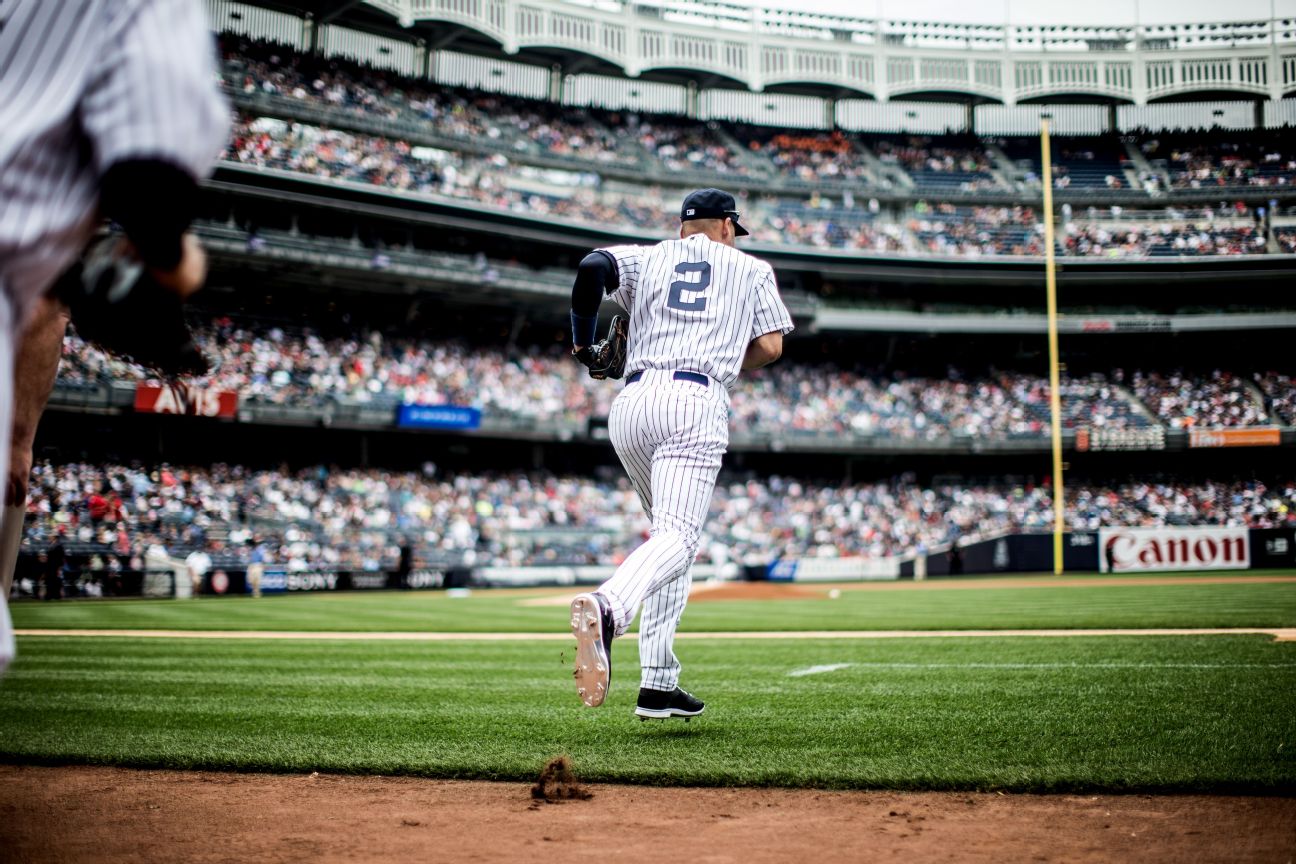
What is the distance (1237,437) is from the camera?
35.0 m

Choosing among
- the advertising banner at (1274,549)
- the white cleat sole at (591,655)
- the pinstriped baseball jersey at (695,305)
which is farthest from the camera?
the advertising banner at (1274,549)

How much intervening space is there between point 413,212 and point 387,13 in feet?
25.1

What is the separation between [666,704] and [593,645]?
1084 millimetres

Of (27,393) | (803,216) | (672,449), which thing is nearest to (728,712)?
(672,449)

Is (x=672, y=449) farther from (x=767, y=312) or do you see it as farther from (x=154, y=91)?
(x=154, y=91)

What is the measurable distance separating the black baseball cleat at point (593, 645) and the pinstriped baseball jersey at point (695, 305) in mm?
1177

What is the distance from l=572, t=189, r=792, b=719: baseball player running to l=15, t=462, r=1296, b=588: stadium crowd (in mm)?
21657

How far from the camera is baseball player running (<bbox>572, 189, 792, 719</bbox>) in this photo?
408 centimetres

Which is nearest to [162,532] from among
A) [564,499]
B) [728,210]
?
[564,499]

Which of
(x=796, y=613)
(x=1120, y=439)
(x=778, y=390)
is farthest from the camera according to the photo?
(x=778, y=390)

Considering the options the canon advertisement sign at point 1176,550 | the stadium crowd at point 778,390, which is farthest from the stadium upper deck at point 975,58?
the canon advertisement sign at point 1176,550

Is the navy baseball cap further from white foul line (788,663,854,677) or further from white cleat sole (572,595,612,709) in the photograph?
white foul line (788,663,854,677)

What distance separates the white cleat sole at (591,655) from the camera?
11.4 feet

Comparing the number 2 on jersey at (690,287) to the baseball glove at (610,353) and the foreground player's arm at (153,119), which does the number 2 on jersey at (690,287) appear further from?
the foreground player's arm at (153,119)
